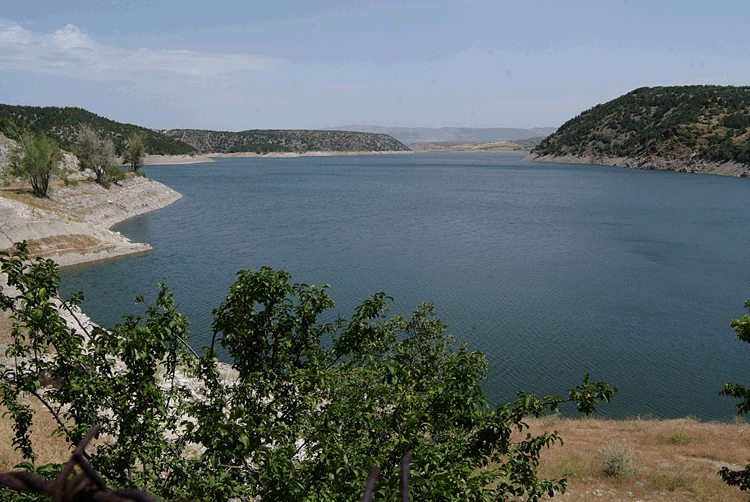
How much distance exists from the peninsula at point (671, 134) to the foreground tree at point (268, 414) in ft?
447

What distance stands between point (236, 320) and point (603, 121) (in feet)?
660

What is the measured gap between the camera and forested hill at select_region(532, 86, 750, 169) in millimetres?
132875

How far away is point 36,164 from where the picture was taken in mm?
50938

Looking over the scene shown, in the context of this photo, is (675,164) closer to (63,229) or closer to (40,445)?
(63,229)

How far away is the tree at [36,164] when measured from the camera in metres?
50.6

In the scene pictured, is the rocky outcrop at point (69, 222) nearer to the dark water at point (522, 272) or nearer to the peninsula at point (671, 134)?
the dark water at point (522, 272)

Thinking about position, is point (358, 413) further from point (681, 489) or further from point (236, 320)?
point (681, 489)

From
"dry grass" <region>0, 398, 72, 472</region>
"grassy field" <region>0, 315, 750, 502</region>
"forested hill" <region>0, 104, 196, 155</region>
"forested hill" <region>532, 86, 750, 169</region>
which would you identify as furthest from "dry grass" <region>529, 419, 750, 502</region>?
"forested hill" <region>0, 104, 196, 155</region>

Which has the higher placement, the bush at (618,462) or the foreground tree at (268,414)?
the foreground tree at (268,414)

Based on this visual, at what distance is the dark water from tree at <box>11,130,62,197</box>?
849 cm

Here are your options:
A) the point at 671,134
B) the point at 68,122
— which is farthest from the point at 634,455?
the point at 68,122

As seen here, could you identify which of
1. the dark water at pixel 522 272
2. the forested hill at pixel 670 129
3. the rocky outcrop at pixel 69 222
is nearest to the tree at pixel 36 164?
the rocky outcrop at pixel 69 222

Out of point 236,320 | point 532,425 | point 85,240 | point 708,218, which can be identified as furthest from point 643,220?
point 236,320

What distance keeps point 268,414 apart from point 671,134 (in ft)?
550
